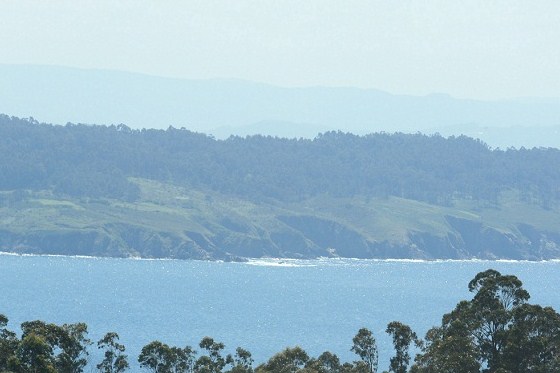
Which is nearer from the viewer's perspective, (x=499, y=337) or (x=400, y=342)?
(x=499, y=337)

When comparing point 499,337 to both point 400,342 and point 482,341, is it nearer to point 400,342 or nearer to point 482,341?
point 482,341

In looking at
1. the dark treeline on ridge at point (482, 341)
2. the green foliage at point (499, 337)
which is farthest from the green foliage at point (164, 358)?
the green foliage at point (499, 337)

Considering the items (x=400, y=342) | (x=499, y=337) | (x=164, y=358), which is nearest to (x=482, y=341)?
(x=499, y=337)

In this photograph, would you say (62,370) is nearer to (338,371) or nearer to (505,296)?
(338,371)

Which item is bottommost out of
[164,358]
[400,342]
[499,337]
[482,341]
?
[164,358]

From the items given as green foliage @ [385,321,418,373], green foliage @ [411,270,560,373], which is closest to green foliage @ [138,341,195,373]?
green foliage @ [385,321,418,373]

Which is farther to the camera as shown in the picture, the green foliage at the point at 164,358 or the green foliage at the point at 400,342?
the green foliage at the point at 400,342

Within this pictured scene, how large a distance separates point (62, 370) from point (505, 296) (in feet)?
106

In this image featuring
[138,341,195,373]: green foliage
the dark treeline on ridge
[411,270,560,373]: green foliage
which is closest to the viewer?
the dark treeline on ridge

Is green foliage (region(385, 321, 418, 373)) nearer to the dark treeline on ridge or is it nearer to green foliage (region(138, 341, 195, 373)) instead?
the dark treeline on ridge

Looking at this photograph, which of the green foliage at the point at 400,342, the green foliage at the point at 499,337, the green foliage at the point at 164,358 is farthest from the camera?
the green foliage at the point at 400,342

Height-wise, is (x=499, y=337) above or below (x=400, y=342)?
A: above

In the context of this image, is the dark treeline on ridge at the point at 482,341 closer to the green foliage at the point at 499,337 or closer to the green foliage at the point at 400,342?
the green foliage at the point at 499,337

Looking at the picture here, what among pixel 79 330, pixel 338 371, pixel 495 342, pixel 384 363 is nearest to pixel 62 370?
pixel 79 330
